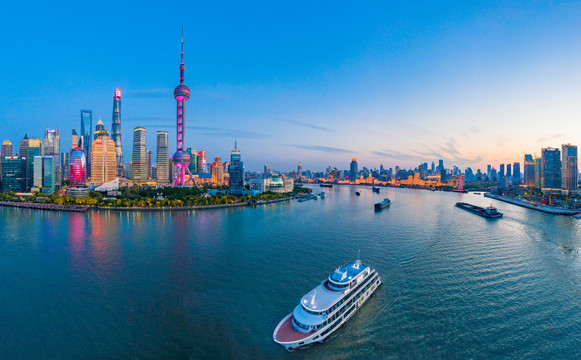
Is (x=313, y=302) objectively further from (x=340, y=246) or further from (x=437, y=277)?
(x=340, y=246)

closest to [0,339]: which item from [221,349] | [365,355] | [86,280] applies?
[86,280]

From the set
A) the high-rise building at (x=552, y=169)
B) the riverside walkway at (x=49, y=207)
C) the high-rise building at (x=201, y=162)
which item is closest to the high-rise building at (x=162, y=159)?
the high-rise building at (x=201, y=162)

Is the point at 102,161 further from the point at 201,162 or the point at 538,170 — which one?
the point at 538,170

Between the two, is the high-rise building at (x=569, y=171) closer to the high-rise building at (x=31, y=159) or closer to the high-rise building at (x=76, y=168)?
the high-rise building at (x=76, y=168)

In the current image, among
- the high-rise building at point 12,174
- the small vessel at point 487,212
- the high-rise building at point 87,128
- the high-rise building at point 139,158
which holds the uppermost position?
the high-rise building at point 87,128

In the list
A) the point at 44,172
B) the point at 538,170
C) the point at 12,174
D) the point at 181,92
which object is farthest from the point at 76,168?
the point at 538,170
